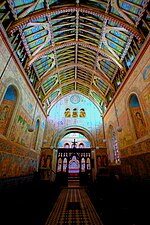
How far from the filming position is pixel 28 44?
24.9ft

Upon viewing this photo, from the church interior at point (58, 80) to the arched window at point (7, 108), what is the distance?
0.05 meters

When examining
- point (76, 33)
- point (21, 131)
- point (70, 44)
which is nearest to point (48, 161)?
point (21, 131)

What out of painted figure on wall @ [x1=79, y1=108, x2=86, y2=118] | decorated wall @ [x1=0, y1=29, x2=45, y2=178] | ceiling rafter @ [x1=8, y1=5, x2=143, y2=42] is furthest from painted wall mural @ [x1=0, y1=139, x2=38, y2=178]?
painted figure on wall @ [x1=79, y1=108, x2=86, y2=118]

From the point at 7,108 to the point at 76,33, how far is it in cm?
731

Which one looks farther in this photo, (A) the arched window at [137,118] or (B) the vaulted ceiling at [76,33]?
(A) the arched window at [137,118]

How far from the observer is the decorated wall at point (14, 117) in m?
5.86

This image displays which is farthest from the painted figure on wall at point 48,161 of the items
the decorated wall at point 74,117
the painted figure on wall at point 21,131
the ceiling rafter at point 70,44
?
the ceiling rafter at point 70,44

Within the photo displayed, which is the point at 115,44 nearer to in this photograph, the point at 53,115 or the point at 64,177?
the point at 53,115

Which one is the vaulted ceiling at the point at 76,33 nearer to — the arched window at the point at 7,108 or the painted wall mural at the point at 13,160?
the arched window at the point at 7,108

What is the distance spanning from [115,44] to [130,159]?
7.62 m

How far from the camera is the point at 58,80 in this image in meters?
12.9

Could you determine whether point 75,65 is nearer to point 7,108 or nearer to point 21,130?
point 7,108

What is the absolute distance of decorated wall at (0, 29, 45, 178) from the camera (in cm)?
586

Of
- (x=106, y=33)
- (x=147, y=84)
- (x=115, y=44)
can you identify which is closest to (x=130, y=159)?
(x=147, y=84)
